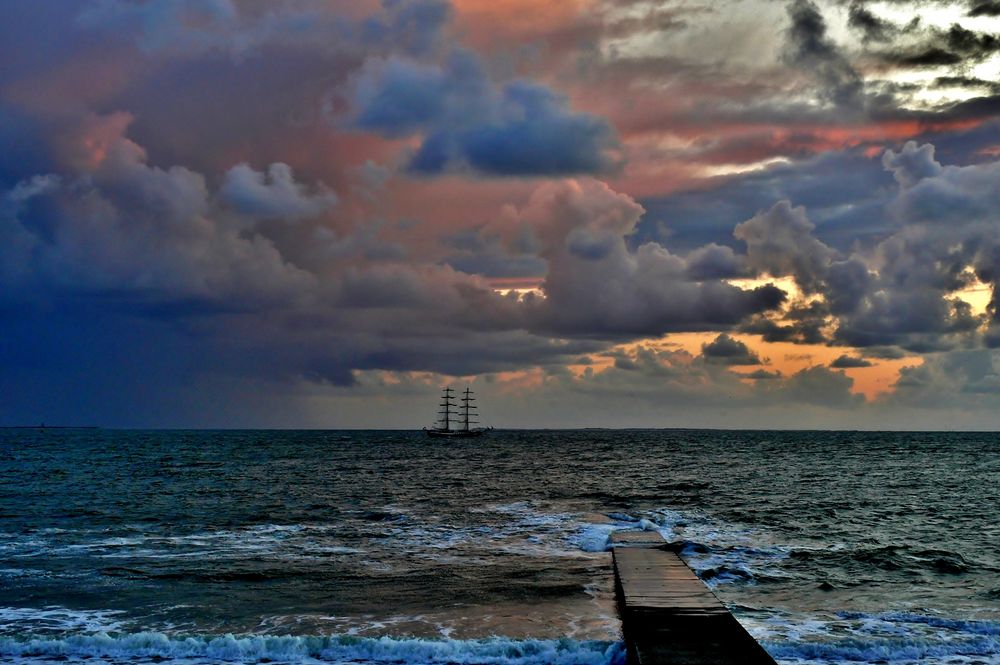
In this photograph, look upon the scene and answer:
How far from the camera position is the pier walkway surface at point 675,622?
12477mm

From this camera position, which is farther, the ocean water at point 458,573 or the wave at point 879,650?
the ocean water at point 458,573

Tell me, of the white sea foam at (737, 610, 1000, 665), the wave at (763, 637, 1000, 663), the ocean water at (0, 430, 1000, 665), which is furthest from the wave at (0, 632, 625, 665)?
the white sea foam at (737, 610, 1000, 665)

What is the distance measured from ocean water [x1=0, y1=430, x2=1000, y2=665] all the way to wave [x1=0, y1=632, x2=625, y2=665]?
0.05m

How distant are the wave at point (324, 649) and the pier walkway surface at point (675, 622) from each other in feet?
4.40

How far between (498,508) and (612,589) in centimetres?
2224

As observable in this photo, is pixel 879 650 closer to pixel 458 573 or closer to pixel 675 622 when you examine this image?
pixel 675 622

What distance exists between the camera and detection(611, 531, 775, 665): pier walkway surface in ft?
40.9

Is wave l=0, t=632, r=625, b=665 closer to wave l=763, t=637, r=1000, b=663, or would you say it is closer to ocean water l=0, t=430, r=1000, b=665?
ocean water l=0, t=430, r=1000, b=665

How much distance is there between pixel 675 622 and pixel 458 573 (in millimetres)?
11015

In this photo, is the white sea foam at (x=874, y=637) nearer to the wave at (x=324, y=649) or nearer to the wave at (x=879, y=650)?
the wave at (x=879, y=650)

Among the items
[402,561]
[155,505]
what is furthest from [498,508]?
[155,505]

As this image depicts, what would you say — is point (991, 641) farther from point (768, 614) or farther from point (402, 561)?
point (402, 561)

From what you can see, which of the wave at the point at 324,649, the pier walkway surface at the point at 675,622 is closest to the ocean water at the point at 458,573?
the wave at the point at 324,649

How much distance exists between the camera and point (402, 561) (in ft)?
86.9
